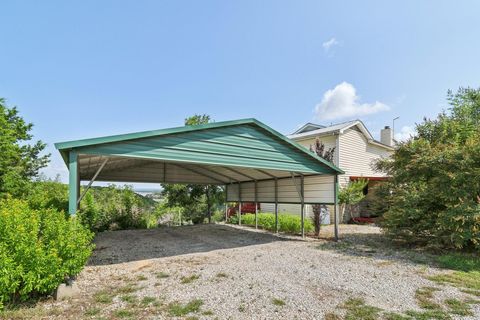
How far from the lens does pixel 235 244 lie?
9852 millimetres

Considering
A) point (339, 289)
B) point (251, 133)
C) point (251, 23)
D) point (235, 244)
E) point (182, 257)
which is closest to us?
point (339, 289)

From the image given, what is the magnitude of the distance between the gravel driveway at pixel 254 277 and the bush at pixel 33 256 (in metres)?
0.48

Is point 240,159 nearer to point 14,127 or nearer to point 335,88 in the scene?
point 14,127

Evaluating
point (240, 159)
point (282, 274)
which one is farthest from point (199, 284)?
point (240, 159)

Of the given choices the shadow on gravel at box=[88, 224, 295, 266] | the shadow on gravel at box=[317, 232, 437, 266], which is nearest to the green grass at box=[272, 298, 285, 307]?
the shadow on gravel at box=[317, 232, 437, 266]

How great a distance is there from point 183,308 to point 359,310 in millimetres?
2526

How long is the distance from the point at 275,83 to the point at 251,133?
672 centimetres

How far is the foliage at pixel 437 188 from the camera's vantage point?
745cm

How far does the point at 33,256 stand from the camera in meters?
4.10

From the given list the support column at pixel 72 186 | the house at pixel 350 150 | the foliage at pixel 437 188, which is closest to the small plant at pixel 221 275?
the support column at pixel 72 186

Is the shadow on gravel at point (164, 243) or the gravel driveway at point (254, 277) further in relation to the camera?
the shadow on gravel at point (164, 243)

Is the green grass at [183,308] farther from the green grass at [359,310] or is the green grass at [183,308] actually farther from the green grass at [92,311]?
the green grass at [359,310]

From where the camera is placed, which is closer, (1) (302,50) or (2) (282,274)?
(2) (282,274)

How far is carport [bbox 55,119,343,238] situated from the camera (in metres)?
6.30
